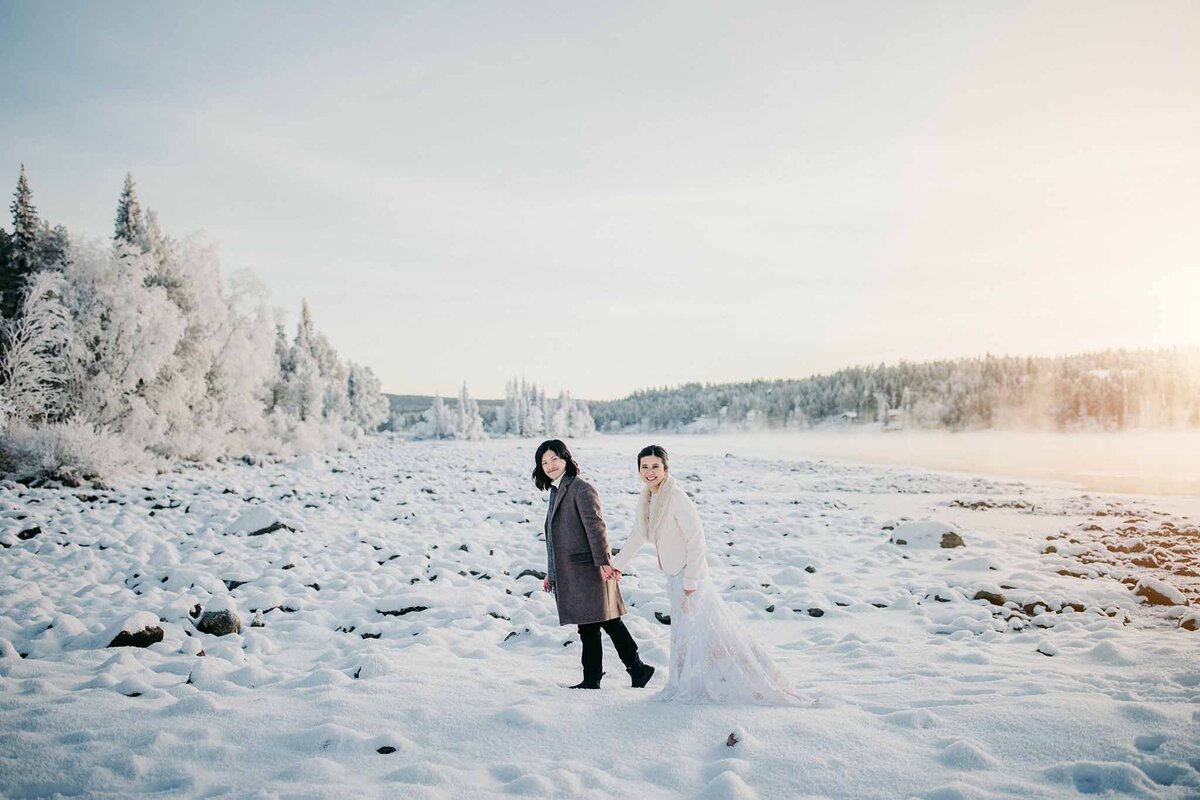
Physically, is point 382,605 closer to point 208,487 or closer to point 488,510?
point 488,510

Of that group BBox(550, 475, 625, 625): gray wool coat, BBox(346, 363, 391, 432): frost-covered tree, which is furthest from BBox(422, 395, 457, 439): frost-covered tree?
BBox(550, 475, 625, 625): gray wool coat

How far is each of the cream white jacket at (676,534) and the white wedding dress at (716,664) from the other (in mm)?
158

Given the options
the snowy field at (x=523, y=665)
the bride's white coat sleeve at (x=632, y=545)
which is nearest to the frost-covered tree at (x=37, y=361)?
the snowy field at (x=523, y=665)

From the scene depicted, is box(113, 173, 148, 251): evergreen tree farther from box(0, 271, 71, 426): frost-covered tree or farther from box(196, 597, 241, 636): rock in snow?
box(196, 597, 241, 636): rock in snow

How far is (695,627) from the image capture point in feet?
15.2

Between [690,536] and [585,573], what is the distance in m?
1.01

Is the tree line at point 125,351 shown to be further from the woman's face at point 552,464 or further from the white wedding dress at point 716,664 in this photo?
the white wedding dress at point 716,664

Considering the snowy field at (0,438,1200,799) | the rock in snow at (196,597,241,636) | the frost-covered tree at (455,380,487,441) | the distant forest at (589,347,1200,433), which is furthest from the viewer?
the frost-covered tree at (455,380,487,441)

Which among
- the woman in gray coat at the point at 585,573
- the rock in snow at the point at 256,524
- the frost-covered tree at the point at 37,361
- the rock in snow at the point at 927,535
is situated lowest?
the rock in snow at the point at 927,535

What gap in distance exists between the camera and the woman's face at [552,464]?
16.9 feet

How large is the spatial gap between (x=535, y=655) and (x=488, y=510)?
855 centimetres

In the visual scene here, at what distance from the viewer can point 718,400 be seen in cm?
13538

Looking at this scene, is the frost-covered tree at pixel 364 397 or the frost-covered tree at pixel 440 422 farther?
the frost-covered tree at pixel 440 422

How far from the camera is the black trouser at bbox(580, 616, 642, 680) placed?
499 cm
